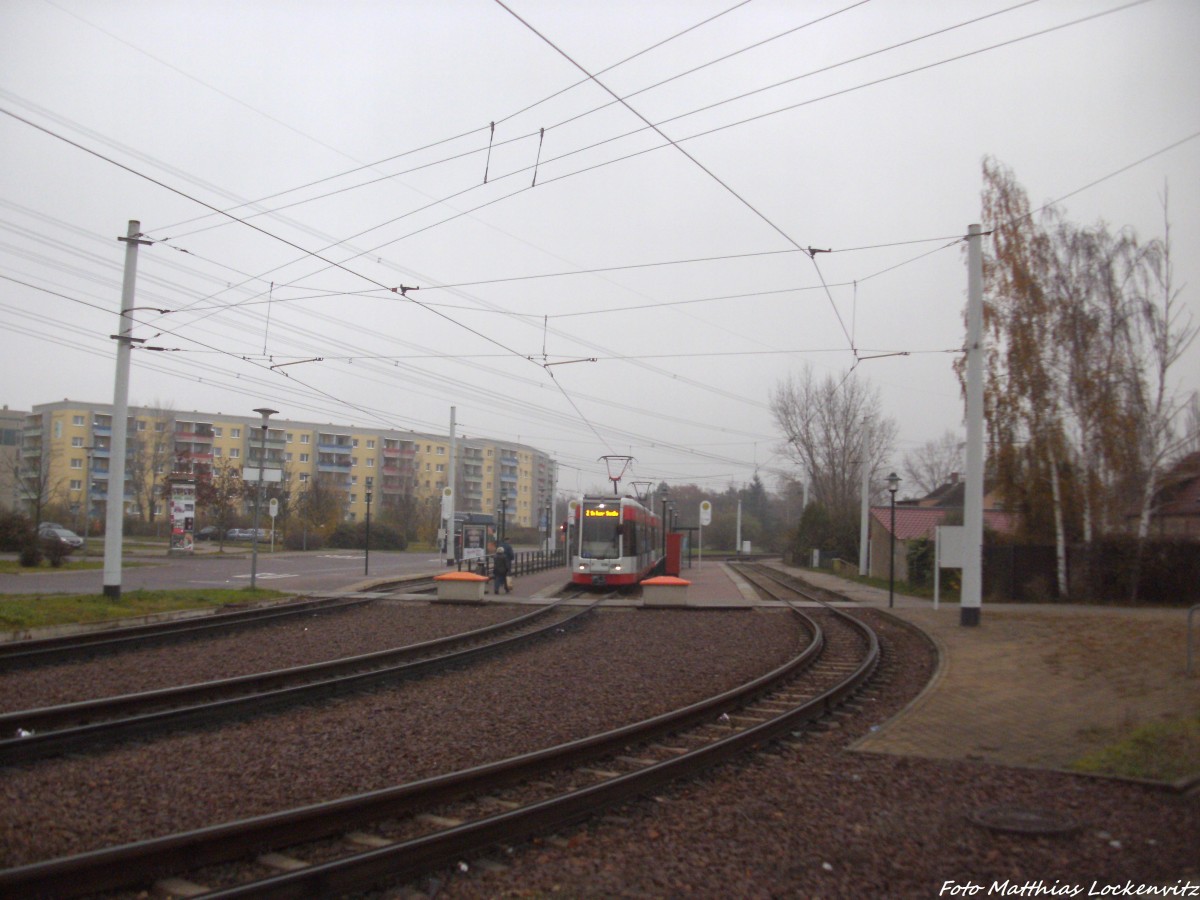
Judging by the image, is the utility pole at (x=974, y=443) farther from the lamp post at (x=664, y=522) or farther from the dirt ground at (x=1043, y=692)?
the lamp post at (x=664, y=522)

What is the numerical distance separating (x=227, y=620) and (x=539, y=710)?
10.6 meters

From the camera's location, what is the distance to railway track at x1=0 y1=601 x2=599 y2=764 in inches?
311

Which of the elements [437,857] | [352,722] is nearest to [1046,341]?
[352,722]

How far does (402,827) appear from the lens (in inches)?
232

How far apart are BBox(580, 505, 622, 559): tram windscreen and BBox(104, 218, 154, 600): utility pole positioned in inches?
559

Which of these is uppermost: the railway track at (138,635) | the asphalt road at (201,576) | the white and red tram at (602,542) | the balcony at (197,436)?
the balcony at (197,436)

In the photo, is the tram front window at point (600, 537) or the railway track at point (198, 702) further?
the tram front window at point (600, 537)

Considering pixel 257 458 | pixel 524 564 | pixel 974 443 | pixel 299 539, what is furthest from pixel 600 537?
pixel 257 458

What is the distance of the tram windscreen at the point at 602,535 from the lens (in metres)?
29.8

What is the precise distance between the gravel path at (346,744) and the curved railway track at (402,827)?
30.3 inches

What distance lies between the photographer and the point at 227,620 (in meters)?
18.2

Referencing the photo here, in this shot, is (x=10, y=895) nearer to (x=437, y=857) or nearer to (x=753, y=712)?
(x=437, y=857)

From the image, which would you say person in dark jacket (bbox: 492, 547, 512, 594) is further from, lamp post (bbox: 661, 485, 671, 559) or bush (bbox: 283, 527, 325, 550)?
bush (bbox: 283, 527, 325, 550)

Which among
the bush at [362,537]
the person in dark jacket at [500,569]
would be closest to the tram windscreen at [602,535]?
the person in dark jacket at [500,569]
